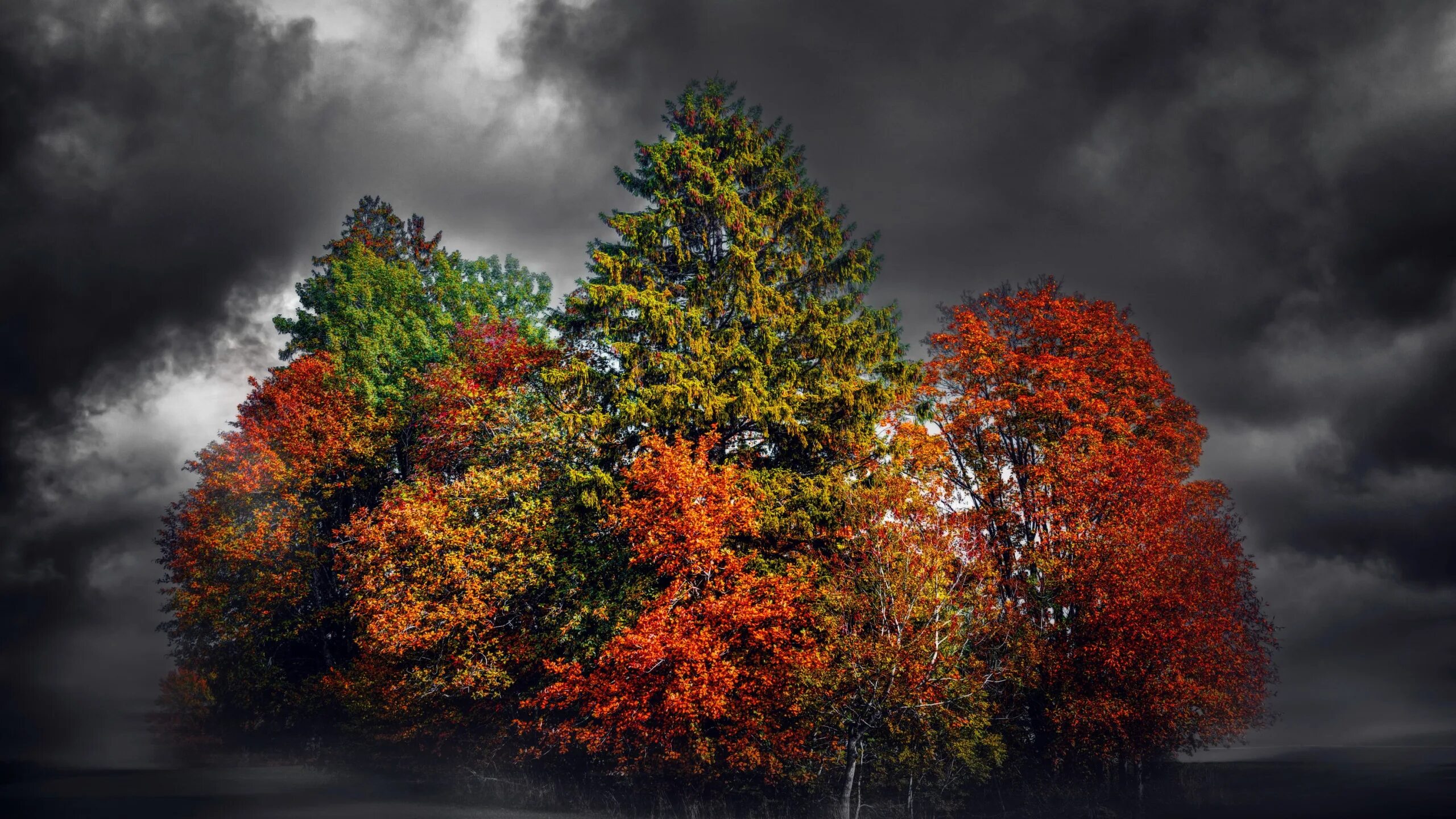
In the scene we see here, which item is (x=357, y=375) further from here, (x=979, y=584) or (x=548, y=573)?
(x=979, y=584)

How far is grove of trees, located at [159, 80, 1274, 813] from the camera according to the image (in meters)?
19.3

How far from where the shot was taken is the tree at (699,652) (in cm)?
1836

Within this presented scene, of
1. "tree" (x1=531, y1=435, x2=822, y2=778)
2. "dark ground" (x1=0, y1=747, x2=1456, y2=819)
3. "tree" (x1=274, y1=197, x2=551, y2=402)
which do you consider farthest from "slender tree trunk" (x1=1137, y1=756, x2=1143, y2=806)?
"tree" (x1=274, y1=197, x2=551, y2=402)

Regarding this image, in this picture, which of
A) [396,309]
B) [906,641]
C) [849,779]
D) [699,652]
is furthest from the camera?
[396,309]

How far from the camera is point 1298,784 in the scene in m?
35.5

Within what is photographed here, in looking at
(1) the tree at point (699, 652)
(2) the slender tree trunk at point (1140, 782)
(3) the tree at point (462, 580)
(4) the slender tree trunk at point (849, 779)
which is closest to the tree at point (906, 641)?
(4) the slender tree trunk at point (849, 779)

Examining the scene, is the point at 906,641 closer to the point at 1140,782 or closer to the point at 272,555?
the point at 1140,782

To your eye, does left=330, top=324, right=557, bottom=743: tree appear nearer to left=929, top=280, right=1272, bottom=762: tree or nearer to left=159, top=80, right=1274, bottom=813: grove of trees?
left=159, top=80, right=1274, bottom=813: grove of trees

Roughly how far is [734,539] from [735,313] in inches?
277

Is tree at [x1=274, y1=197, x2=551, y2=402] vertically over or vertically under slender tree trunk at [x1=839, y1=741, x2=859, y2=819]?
over

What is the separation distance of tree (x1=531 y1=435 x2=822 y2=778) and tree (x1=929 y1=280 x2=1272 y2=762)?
6.50 metres

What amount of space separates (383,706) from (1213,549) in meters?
27.7

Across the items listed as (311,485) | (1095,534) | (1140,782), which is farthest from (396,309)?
(1140,782)

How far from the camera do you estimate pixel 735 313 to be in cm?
2464
